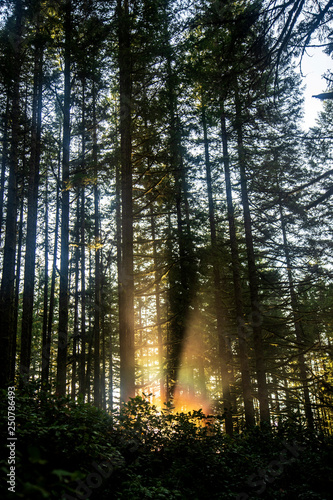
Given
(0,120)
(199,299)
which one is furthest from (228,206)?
(0,120)

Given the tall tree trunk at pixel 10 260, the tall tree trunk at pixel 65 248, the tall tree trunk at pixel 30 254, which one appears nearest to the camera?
the tall tree trunk at pixel 10 260

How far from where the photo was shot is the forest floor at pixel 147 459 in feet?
11.6

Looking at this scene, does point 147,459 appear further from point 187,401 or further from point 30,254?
point 187,401

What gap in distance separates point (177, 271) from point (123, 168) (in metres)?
4.73

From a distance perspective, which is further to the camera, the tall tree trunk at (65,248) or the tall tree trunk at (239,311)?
the tall tree trunk at (239,311)

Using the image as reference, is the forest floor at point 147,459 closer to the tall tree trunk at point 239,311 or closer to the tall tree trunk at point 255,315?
the tall tree trunk at point 239,311

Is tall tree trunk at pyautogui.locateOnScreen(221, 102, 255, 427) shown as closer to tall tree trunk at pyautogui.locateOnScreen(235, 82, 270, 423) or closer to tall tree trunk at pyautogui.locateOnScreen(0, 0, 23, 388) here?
tall tree trunk at pyautogui.locateOnScreen(235, 82, 270, 423)

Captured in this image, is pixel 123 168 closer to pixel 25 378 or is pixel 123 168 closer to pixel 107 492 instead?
pixel 25 378

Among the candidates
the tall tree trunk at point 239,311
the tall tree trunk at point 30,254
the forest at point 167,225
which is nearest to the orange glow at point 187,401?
the forest at point 167,225

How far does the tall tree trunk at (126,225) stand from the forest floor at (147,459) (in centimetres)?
255

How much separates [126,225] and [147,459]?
591cm

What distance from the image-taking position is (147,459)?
492cm

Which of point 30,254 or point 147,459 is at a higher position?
point 30,254

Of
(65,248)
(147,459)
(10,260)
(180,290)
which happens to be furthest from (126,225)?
(147,459)
